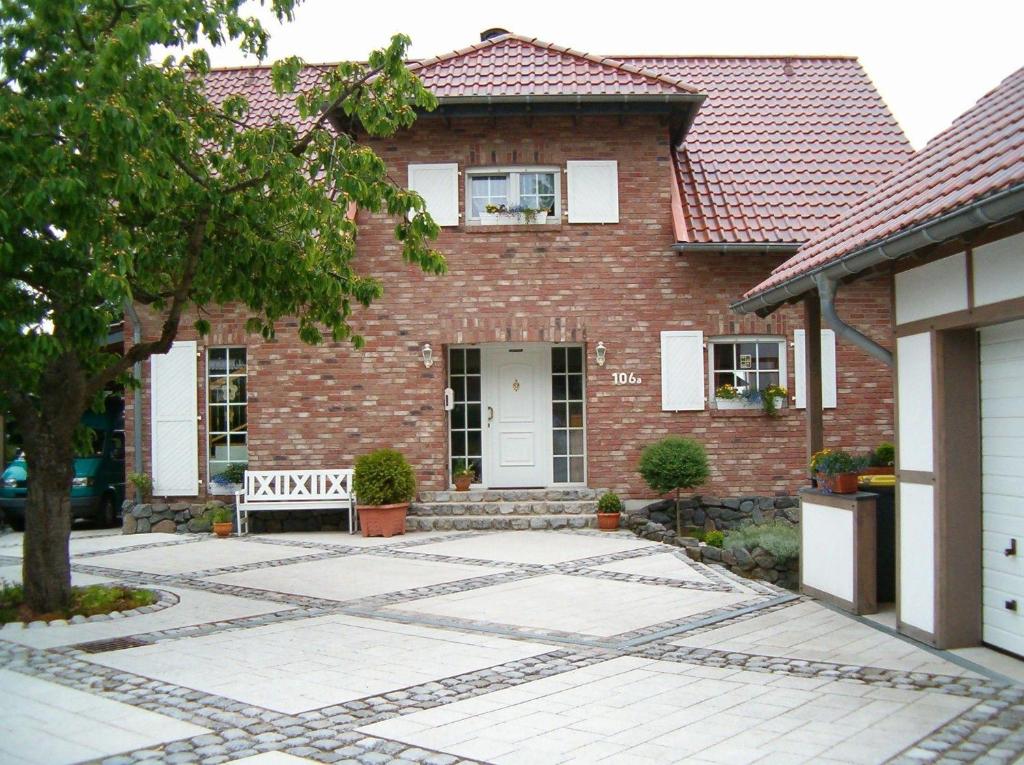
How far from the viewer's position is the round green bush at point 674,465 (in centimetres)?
1407

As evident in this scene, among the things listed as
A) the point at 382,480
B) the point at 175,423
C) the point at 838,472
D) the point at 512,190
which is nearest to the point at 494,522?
the point at 382,480

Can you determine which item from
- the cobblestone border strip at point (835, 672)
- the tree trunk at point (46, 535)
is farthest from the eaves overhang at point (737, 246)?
the tree trunk at point (46, 535)

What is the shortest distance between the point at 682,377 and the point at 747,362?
1.10 metres

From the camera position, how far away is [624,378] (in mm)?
15203

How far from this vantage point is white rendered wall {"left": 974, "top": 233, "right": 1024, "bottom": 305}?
20.2 feet

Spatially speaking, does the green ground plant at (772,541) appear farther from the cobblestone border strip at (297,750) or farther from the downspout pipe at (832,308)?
the cobblestone border strip at (297,750)

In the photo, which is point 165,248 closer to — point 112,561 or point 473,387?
point 112,561

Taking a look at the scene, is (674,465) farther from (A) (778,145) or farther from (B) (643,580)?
(A) (778,145)

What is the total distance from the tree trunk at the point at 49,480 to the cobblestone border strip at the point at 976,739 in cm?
686

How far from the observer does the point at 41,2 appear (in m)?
7.15

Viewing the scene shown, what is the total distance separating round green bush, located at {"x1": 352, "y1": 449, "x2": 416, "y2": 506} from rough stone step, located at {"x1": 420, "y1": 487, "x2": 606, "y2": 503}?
0.83 metres

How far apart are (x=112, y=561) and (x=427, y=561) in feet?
12.7

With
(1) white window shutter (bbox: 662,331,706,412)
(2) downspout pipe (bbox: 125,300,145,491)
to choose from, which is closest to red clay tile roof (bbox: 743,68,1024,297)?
(1) white window shutter (bbox: 662,331,706,412)

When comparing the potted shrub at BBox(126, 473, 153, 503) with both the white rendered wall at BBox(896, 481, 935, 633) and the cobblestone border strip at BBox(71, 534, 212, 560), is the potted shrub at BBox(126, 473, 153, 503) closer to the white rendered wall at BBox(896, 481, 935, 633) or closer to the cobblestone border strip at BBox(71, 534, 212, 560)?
the cobblestone border strip at BBox(71, 534, 212, 560)
